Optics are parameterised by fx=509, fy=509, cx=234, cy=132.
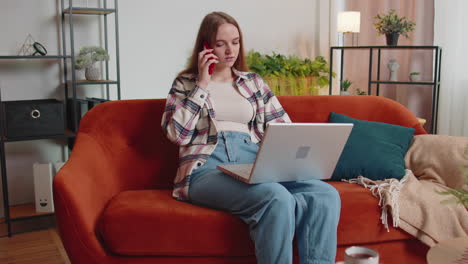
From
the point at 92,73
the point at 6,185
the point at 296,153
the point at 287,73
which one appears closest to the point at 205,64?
the point at 296,153

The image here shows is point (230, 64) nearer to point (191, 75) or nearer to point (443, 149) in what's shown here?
point (191, 75)

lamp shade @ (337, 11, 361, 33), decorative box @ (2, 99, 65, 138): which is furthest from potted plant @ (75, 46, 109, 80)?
lamp shade @ (337, 11, 361, 33)

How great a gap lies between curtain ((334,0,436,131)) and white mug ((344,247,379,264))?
319 centimetres

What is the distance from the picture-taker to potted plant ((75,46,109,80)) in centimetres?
313

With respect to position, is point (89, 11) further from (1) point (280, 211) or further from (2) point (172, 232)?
(1) point (280, 211)

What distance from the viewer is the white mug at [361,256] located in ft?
3.60

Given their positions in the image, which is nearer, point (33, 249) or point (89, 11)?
point (33, 249)

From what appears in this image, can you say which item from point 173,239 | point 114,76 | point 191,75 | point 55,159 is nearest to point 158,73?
point 114,76

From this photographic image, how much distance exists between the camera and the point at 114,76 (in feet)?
11.5

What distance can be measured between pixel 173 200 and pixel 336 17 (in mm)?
2988

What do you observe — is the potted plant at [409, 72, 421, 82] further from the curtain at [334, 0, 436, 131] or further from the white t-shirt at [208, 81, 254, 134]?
the white t-shirt at [208, 81, 254, 134]

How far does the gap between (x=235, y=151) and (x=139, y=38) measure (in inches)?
73.7

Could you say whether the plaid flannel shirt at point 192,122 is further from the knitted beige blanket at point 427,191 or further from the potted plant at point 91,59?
the potted plant at point 91,59

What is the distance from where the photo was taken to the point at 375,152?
226cm
